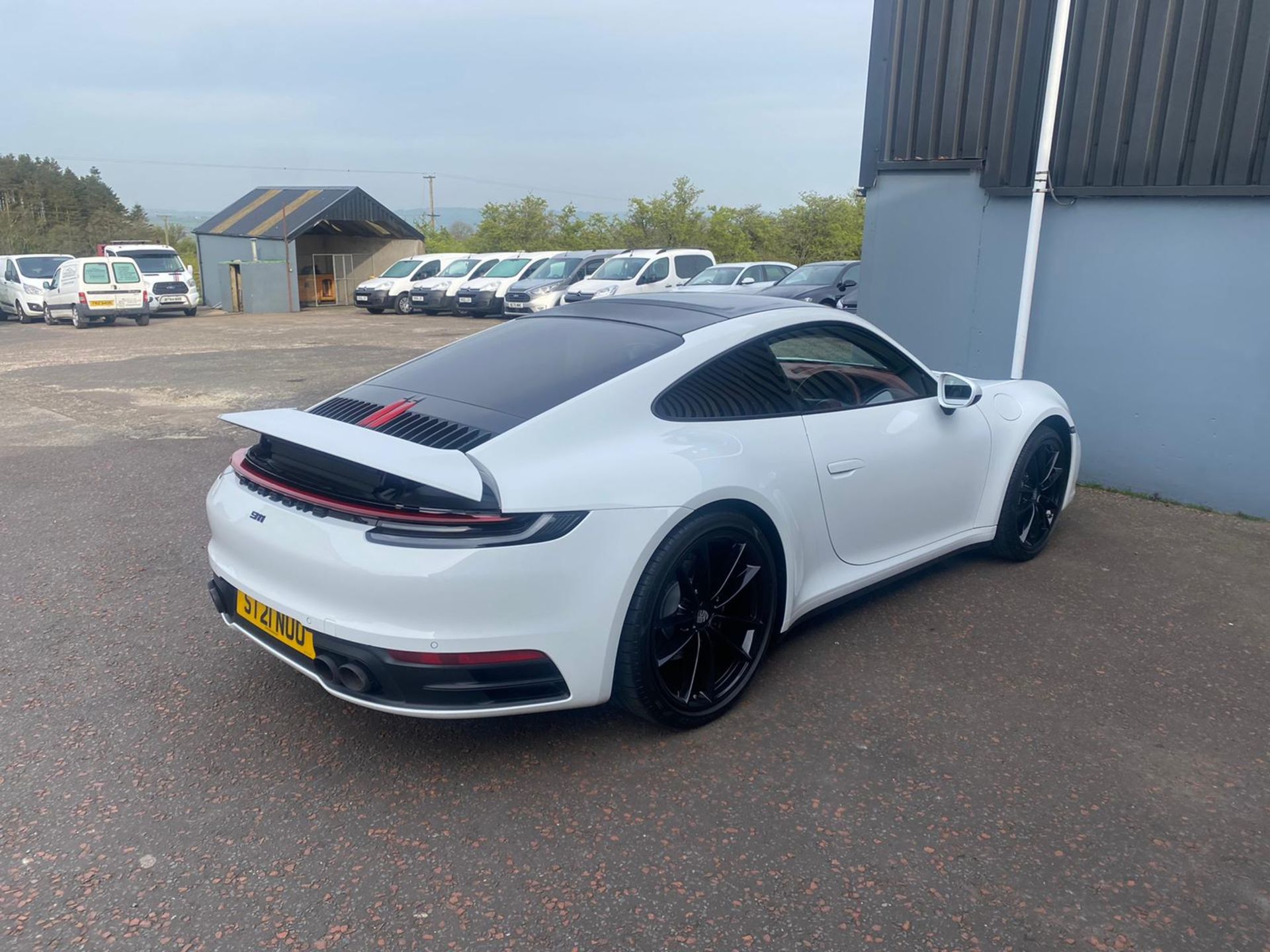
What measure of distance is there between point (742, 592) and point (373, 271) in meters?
35.5

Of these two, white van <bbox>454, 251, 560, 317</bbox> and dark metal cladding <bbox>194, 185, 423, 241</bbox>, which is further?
dark metal cladding <bbox>194, 185, 423, 241</bbox>

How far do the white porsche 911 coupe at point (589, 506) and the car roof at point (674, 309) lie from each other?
2 cm

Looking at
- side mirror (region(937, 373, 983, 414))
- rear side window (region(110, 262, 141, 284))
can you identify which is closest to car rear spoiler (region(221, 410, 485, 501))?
side mirror (region(937, 373, 983, 414))

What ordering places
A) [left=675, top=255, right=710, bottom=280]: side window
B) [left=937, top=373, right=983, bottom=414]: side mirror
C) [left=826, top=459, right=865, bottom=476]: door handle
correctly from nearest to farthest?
[left=826, top=459, right=865, bottom=476]: door handle → [left=937, top=373, right=983, bottom=414]: side mirror → [left=675, top=255, right=710, bottom=280]: side window

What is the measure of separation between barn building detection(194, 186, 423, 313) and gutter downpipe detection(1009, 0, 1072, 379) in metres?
27.9

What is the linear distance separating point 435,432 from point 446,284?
24.7 metres

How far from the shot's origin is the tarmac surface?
2.43 m

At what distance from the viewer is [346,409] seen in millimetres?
3562

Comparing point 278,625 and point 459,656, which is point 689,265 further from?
point 459,656

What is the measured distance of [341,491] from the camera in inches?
117


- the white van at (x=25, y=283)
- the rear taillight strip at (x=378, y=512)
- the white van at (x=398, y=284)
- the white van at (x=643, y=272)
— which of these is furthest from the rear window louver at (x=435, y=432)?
the white van at (x=398, y=284)

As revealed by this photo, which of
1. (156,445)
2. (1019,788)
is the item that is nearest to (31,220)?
(156,445)

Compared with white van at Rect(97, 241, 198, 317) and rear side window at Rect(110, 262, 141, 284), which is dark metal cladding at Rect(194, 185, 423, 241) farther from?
rear side window at Rect(110, 262, 141, 284)

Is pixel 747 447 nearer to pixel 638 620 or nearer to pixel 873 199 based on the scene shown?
pixel 638 620
